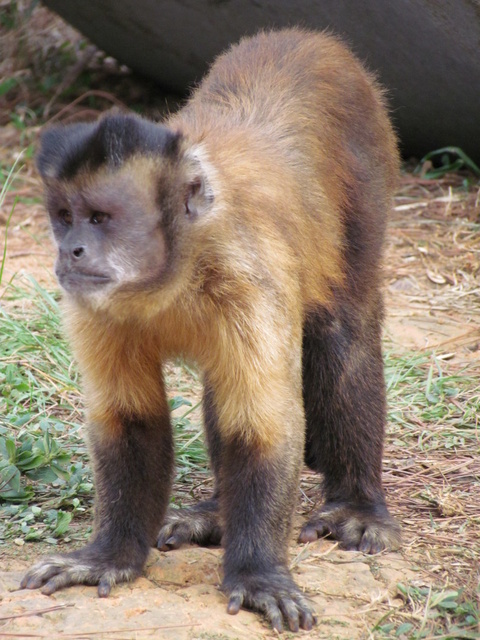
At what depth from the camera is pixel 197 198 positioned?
12.8 ft

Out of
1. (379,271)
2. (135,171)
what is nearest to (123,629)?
(135,171)

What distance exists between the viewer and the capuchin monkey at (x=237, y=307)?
12.5 feet

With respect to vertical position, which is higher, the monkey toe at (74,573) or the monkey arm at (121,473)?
the monkey arm at (121,473)

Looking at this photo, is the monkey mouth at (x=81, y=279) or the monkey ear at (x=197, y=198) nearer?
the monkey mouth at (x=81, y=279)

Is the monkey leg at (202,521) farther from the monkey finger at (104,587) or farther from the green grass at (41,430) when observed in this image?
the monkey finger at (104,587)

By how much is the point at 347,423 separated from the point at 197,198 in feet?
5.05

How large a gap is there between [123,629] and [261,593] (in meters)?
0.58

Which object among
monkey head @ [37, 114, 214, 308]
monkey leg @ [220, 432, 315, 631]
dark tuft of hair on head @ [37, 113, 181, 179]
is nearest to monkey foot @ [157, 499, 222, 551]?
monkey leg @ [220, 432, 315, 631]

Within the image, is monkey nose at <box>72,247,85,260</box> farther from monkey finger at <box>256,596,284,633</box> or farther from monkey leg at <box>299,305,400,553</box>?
monkey finger at <box>256,596,284,633</box>

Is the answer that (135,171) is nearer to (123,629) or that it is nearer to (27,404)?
(123,629)

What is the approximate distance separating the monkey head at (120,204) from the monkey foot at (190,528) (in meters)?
1.40

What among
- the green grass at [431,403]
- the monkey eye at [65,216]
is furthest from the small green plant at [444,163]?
the monkey eye at [65,216]

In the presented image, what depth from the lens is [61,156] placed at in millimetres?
3783

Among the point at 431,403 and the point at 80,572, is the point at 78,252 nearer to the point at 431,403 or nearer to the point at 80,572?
the point at 80,572
